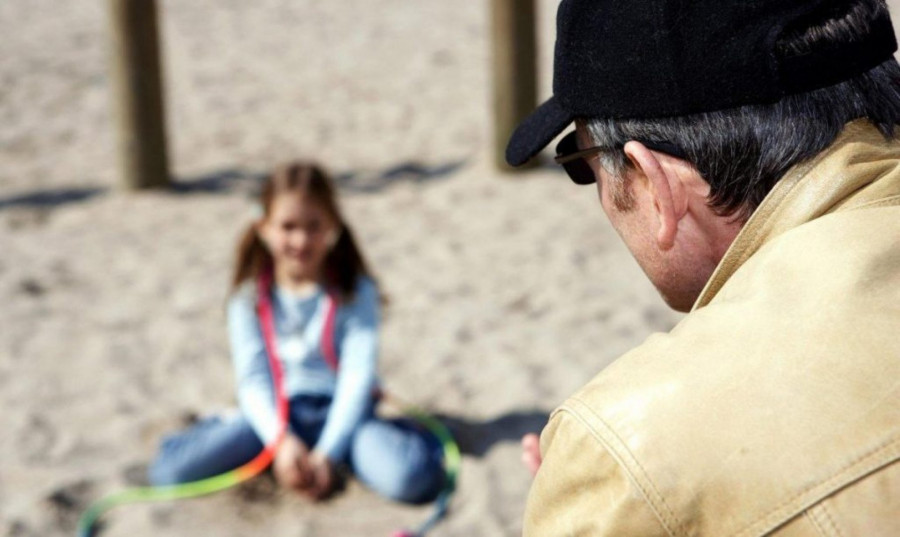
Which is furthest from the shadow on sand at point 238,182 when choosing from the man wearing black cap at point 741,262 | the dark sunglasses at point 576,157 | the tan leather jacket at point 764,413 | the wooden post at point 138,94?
the tan leather jacket at point 764,413

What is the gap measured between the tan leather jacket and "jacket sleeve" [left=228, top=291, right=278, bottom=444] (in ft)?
8.17

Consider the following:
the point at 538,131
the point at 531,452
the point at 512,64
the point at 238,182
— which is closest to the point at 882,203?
the point at 538,131

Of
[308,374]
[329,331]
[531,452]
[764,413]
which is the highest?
[764,413]

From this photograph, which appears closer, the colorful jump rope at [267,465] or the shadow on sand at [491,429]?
the colorful jump rope at [267,465]

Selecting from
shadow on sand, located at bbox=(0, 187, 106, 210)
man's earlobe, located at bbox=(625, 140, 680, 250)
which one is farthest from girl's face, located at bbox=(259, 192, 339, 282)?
shadow on sand, located at bbox=(0, 187, 106, 210)

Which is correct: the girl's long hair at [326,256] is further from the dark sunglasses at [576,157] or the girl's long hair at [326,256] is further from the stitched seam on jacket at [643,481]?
the stitched seam on jacket at [643,481]

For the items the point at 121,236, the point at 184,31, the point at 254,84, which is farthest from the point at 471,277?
the point at 184,31

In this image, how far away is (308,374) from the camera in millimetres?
3695

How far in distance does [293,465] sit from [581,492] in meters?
2.44

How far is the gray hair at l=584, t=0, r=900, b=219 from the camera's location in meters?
1.19

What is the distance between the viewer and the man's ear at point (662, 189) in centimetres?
127

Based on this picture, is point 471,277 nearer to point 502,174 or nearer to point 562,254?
point 562,254

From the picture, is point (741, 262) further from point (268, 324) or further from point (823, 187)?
point (268, 324)

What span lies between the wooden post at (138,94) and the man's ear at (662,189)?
4812 millimetres
